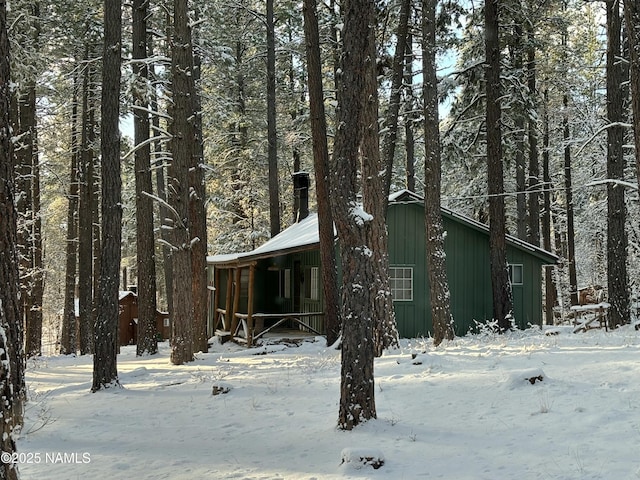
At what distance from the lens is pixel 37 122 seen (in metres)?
20.0

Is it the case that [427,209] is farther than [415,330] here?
No

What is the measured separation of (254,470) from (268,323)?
15.7 meters

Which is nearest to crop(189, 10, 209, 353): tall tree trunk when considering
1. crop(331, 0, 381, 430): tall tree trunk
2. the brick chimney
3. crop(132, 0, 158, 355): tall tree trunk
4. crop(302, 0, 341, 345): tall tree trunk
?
crop(132, 0, 158, 355): tall tree trunk

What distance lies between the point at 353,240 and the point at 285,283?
15.3 metres

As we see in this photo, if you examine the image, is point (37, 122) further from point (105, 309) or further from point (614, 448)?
point (614, 448)

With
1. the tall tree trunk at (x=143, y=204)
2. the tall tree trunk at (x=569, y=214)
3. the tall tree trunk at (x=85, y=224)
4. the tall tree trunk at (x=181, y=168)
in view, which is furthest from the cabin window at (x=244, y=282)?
the tall tree trunk at (x=569, y=214)

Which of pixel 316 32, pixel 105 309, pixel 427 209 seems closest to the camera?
pixel 105 309

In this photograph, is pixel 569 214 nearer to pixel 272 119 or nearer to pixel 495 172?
pixel 495 172

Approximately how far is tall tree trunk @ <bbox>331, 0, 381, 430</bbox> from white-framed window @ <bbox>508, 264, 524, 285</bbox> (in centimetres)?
1325

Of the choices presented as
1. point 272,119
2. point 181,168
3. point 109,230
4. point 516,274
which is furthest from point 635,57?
point 272,119

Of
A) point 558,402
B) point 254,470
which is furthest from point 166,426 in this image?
point 558,402

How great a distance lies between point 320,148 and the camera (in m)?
13.4

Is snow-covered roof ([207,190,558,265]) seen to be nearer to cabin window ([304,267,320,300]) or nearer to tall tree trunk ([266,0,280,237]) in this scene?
cabin window ([304,267,320,300])

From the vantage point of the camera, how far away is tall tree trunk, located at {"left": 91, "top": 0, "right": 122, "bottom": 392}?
9617 millimetres
